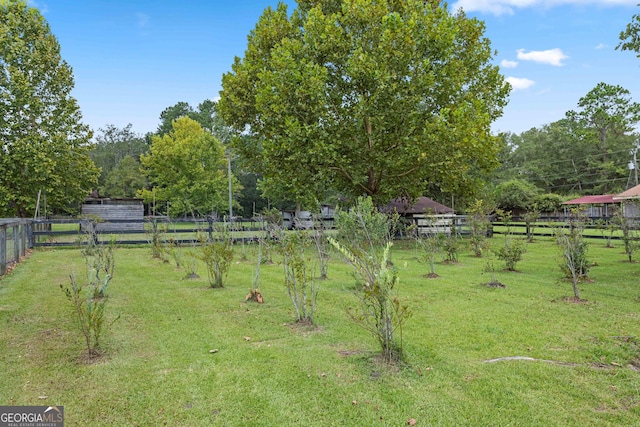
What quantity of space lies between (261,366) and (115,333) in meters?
2.16

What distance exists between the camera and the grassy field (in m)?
2.77

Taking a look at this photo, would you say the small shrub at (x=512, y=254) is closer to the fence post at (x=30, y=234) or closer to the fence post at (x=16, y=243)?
the fence post at (x=16, y=243)

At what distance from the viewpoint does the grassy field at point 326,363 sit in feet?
9.08

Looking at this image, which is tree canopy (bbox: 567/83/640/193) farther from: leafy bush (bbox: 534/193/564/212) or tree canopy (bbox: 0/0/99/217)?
tree canopy (bbox: 0/0/99/217)

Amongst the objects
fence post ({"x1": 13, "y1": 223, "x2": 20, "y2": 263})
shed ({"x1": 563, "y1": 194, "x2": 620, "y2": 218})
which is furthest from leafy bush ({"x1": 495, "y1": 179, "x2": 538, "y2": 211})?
fence post ({"x1": 13, "y1": 223, "x2": 20, "y2": 263})

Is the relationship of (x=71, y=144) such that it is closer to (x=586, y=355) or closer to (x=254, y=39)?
(x=254, y=39)

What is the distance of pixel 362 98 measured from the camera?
13.8 metres

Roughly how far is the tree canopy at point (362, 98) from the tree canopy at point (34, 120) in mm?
7819

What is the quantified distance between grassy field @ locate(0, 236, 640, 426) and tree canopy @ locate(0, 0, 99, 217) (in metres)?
12.1

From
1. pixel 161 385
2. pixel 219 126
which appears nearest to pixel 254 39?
pixel 161 385

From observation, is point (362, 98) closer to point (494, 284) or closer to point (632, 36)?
point (632, 36)

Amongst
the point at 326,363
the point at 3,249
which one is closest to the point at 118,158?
the point at 3,249

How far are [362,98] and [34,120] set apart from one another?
14507 millimetres

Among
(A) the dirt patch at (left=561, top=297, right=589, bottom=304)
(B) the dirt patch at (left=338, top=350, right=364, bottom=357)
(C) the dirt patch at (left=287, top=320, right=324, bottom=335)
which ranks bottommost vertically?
(C) the dirt patch at (left=287, top=320, right=324, bottom=335)
